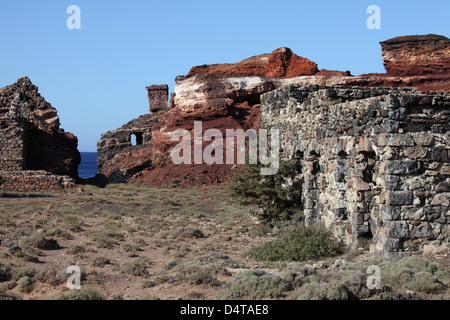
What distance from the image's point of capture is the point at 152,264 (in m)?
10.9

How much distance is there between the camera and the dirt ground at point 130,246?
8.63m

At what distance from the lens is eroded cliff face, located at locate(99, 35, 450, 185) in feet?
105

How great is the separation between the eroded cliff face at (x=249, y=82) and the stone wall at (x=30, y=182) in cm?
560

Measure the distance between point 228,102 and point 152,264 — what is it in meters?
22.9

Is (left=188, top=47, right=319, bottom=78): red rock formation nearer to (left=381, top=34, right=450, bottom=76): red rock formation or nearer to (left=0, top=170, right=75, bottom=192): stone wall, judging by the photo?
(left=381, top=34, right=450, bottom=76): red rock formation

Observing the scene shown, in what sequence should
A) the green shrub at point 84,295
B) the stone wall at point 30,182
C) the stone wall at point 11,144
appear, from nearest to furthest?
1. the green shrub at point 84,295
2. the stone wall at point 30,182
3. the stone wall at point 11,144

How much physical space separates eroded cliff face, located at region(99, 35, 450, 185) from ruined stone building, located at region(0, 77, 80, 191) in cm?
442

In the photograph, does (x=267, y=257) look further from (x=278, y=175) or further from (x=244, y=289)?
(x=278, y=175)

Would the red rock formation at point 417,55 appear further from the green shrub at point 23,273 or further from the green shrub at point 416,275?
the green shrub at point 23,273

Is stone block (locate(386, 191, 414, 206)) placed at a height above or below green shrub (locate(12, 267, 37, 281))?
above

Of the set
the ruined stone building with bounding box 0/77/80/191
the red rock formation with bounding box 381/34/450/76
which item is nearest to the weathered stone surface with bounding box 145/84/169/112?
the ruined stone building with bounding box 0/77/80/191

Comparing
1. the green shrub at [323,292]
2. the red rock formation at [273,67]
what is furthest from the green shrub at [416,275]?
the red rock formation at [273,67]

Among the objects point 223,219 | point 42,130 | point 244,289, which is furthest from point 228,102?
point 244,289

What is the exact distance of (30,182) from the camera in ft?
88.9
